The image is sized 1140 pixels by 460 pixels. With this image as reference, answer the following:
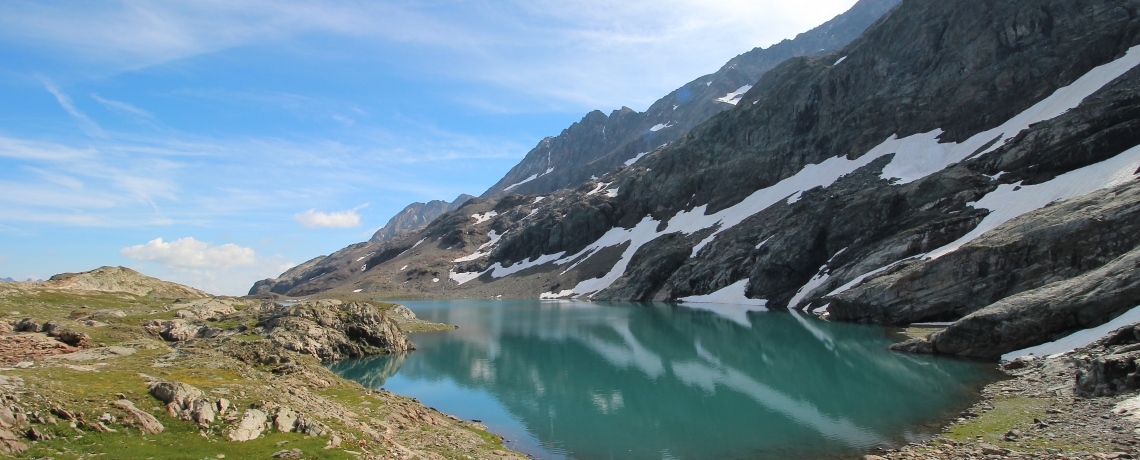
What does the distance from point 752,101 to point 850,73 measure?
33.2 meters

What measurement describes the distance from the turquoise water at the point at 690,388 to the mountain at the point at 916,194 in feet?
27.2

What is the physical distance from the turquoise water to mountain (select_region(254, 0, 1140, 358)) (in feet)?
27.2

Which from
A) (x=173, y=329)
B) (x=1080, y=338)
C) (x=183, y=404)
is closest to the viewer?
(x=183, y=404)

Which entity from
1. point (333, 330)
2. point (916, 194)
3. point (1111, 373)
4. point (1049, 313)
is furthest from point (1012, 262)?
point (333, 330)

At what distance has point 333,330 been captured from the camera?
53.0 meters

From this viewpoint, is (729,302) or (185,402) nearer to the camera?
(185,402)

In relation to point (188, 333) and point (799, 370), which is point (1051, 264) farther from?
point (188, 333)

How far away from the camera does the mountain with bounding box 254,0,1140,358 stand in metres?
45.4

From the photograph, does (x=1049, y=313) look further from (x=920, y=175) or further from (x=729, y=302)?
(x=920, y=175)

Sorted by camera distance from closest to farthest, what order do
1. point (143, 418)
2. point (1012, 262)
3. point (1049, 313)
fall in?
1. point (143, 418)
2. point (1049, 313)
3. point (1012, 262)

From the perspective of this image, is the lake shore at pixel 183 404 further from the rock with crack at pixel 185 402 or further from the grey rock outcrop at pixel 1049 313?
the grey rock outcrop at pixel 1049 313

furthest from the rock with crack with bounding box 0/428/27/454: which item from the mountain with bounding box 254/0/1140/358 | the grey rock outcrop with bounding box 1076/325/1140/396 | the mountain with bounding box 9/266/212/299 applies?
the mountain with bounding box 9/266/212/299

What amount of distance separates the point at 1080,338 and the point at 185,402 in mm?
45324

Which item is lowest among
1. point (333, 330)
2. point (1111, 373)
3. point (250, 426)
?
point (1111, 373)
